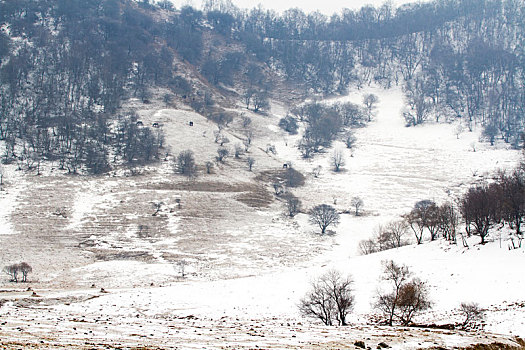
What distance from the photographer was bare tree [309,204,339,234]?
271 ft

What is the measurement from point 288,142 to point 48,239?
3680 inches

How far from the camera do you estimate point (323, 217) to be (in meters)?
83.3

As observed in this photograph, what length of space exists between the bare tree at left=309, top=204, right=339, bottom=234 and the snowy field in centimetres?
221

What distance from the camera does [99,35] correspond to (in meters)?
188

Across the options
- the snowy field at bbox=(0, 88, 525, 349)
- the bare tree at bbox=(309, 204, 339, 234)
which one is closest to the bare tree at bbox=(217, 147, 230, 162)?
the snowy field at bbox=(0, 88, 525, 349)

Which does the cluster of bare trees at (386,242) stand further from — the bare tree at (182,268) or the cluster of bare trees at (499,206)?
the bare tree at (182,268)

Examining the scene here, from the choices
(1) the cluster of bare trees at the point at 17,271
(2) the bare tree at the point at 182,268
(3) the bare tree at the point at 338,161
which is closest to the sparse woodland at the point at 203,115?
(1) the cluster of bare trees at the point at 17,271

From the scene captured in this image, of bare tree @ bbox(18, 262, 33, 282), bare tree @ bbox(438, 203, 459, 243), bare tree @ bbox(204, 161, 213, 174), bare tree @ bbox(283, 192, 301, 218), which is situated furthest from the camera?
bare tree @ bbox(204, 161, 213, 174)

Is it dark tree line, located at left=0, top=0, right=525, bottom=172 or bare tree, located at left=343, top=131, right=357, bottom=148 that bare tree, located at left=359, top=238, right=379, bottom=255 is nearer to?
dark tree line, located at left=0, top=0, right=525, bottom=172

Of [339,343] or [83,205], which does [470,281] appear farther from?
[83,205]

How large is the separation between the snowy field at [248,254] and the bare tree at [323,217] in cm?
221

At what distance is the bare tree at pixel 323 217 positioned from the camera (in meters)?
82.7

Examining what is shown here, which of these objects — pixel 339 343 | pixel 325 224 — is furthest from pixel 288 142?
pixel 339 343

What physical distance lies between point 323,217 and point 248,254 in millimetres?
22572
